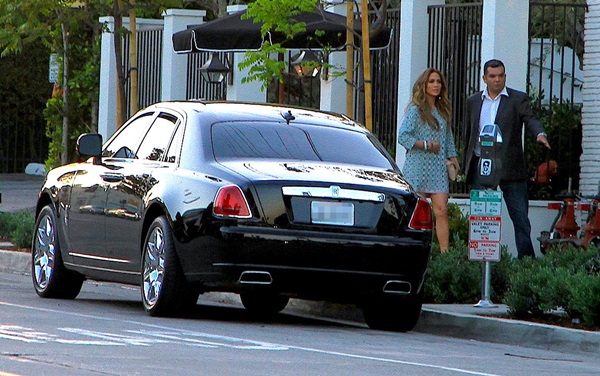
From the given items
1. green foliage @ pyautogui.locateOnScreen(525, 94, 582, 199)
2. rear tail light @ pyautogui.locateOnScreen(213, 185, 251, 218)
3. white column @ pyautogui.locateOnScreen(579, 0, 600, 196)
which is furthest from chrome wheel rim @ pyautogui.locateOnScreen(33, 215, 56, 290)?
white column @ pyautogui.locateOnScreen(579, 0, 600, 196)

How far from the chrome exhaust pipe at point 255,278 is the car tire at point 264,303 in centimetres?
196

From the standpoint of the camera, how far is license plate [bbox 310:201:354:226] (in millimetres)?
10219

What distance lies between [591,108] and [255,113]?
22.9 ft

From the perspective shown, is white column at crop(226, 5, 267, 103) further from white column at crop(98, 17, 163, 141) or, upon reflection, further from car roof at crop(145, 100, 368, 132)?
car roof at crop(145, 100, 368, 132)

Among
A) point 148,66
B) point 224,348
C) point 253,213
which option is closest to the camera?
point 224,348

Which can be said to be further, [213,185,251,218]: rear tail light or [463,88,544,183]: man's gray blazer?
[463,88,544,183]: man's gray blazer

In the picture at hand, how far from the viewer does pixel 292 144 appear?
435 inches

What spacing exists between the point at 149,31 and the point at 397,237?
46.3 feet

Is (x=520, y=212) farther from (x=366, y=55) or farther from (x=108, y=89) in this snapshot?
(x=108, y=89)

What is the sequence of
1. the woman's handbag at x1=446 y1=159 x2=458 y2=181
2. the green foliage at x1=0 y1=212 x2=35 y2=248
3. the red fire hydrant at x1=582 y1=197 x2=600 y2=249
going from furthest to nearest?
the green foliage at x1=0 y1=212 x2=35 y2=248
the red fire hydrant at x1=582 y1=197 x2=600 y2=249
the woman's handbag at x1=446 y1=159 x2=458 y2=181

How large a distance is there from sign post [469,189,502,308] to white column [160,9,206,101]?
11.7m

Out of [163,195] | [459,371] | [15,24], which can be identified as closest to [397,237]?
[163,195]

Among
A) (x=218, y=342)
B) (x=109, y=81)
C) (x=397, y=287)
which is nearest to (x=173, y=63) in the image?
(x=109, y=81)

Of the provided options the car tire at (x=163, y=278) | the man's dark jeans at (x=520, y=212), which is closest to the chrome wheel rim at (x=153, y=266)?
the car tire at (x=163, y=278)
